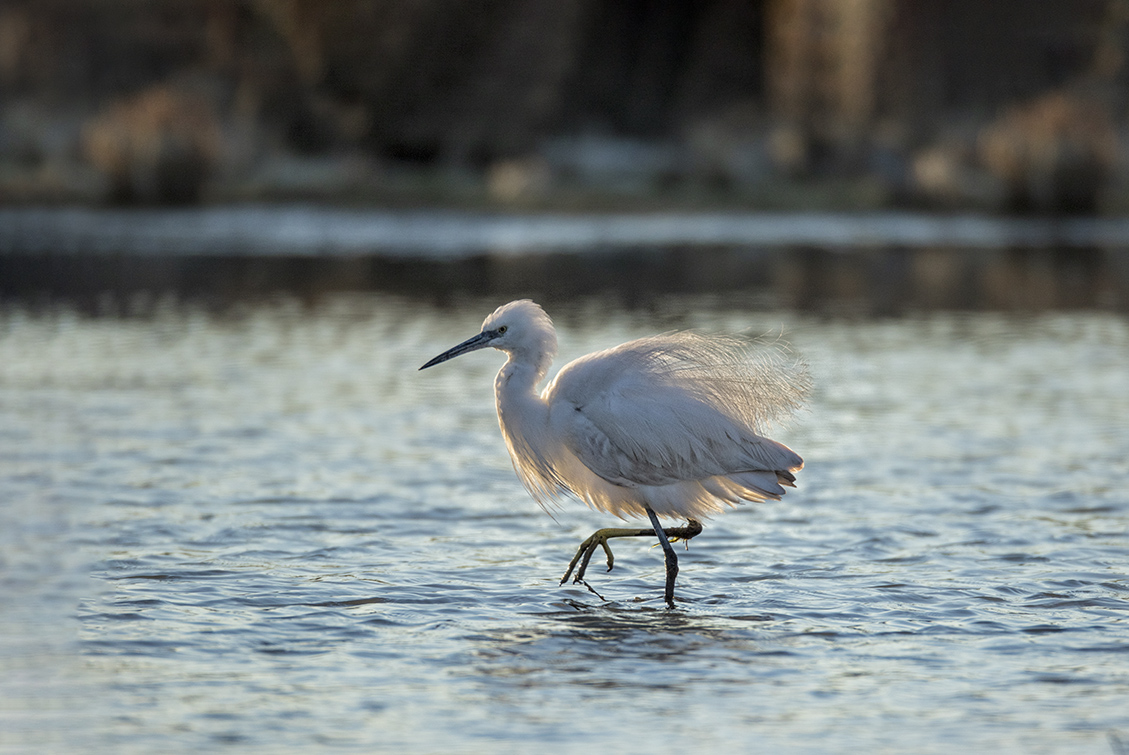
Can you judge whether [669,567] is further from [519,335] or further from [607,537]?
[519,335]

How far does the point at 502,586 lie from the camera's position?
24.2 feet

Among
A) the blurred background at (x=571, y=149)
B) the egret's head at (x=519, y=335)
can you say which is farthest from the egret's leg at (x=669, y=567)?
the blurred background at (x=571, y=149)

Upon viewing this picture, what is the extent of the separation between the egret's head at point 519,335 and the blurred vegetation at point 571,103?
2657cm

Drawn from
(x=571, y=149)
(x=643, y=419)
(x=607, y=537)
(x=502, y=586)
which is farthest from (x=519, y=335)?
(x=571, y=149)

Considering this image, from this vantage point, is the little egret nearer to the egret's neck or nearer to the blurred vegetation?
the egret's neck

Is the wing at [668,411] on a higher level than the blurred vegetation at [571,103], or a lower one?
lower

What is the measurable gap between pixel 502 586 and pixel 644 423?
0.98m

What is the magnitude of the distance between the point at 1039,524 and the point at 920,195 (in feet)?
89.7

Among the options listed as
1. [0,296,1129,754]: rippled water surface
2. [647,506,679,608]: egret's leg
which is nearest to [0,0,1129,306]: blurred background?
[0,296,1129,754]: rippled water surface

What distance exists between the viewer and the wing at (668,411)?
286 inches

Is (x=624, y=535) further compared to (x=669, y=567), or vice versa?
(x=624, y=535)

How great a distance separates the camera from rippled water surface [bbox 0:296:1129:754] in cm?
564

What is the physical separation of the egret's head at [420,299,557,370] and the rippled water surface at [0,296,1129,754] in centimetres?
104

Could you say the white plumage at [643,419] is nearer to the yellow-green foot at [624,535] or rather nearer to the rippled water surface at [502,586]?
the yellow-green foot at [624,535]
